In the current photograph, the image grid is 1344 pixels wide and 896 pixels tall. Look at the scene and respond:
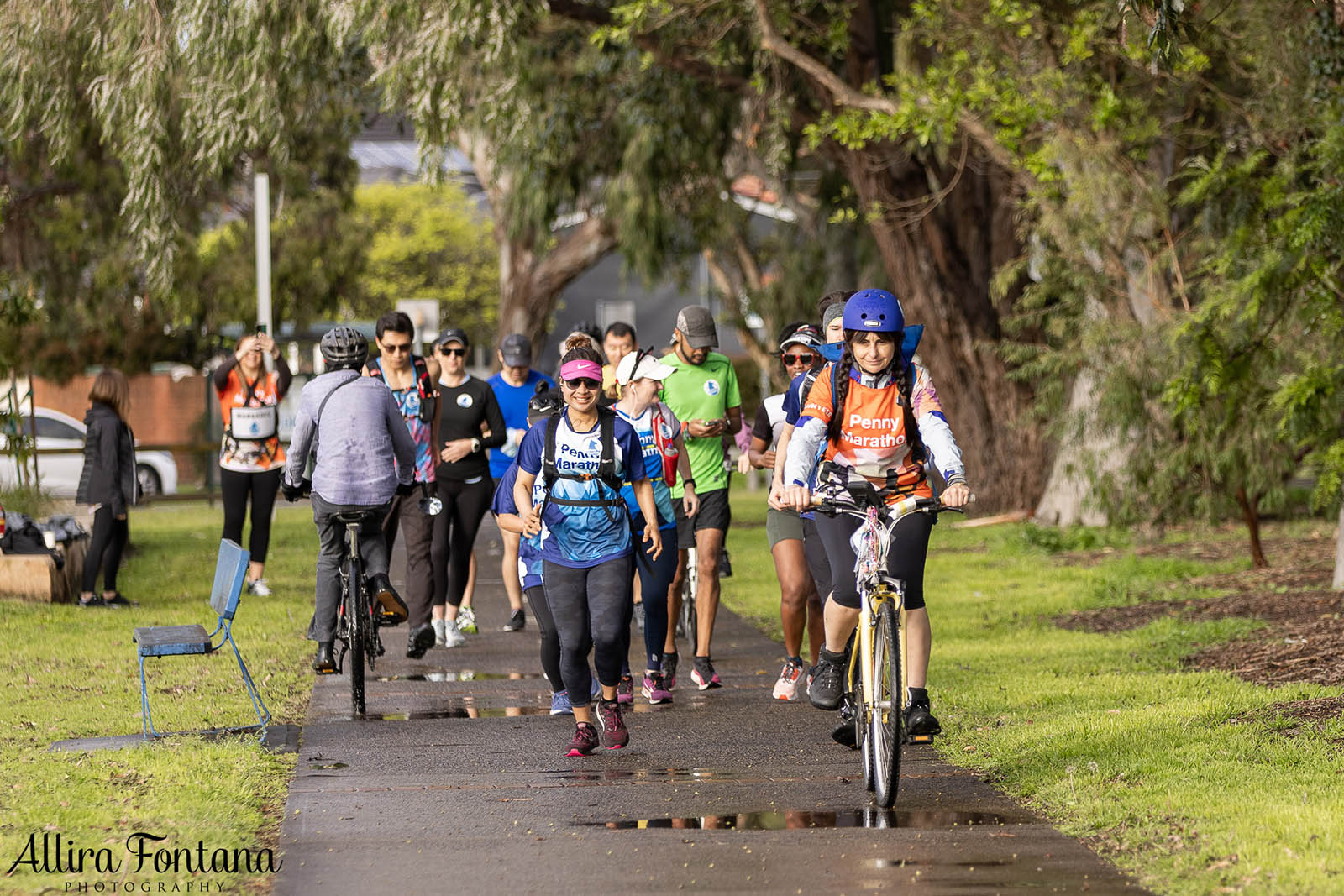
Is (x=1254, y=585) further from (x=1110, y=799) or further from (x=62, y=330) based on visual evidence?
(x=62, y=330)

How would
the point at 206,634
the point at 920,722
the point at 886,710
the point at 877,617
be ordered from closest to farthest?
1. the point at 886,710
2. the point at 877,617
3. the point at 920,722
4. the point at 206,634

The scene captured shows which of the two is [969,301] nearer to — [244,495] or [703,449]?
[244,495]

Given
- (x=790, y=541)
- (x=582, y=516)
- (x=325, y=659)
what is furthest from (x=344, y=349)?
(x=790, y=541)

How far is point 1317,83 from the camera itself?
511 inches

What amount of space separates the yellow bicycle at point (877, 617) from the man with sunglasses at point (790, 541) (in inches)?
80.5

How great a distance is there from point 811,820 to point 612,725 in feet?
5.21

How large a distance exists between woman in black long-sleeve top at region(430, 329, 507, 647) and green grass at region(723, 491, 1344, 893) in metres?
2.33

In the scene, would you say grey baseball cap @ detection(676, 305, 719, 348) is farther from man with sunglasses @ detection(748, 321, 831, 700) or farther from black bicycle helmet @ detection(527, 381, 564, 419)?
black bicycle helmet @ detection(527, 381, 564, 419)

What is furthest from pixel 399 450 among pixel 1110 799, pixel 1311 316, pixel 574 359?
pixel 1311 316

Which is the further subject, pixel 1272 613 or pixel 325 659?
pixel 1272 613

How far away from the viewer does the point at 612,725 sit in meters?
8.02

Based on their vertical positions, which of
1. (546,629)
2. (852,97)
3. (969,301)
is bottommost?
(546,629)

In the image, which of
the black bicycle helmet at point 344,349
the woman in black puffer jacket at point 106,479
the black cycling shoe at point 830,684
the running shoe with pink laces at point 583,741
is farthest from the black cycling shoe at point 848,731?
the woman in black puffer jacket at point 106,479

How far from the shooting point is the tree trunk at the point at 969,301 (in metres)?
21.6
